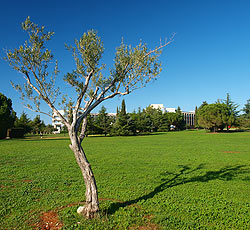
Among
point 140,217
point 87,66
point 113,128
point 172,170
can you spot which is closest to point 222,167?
point 172,170

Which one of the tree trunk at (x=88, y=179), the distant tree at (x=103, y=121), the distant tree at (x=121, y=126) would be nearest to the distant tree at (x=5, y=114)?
the distant tree at (x=103, y=121)

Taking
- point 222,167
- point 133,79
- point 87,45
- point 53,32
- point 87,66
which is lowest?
point 222,167

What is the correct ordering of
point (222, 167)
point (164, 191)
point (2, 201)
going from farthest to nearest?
point (222, 167), point (164, 191), point (2, 201)

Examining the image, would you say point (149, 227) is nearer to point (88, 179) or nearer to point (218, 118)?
point (88, 179)

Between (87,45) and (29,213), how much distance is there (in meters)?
4.97

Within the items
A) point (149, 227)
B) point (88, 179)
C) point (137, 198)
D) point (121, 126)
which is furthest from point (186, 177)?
point (121, 126)

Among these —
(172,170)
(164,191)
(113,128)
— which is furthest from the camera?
(113,128)

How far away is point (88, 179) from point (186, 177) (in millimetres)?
6021

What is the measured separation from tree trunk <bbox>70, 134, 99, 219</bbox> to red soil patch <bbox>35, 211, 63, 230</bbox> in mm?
708

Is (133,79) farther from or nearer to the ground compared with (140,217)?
farther from the ground

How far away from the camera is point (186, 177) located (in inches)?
364

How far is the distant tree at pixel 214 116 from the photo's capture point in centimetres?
6169

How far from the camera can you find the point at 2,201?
252 inches

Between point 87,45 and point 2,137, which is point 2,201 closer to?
point 87,45
